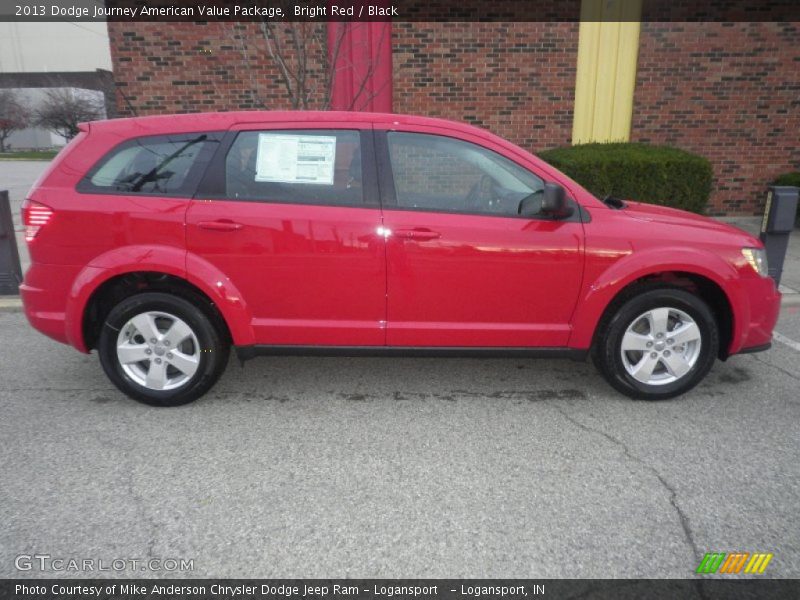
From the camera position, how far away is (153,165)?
3520 millimetres

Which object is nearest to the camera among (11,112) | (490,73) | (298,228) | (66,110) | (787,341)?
(298,228)

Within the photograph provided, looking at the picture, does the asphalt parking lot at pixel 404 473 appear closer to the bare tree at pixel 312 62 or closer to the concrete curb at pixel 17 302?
the concrete curb at pixel 17 302

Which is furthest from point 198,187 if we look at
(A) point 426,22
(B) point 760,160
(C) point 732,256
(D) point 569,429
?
(B) point 760,160

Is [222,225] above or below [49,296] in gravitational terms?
above

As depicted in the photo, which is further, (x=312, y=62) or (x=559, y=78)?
(x=559, y=78)

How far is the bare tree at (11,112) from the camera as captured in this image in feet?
162

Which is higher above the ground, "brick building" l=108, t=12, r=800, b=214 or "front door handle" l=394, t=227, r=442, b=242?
"brick building" l=108, t=12, r=800, b=214

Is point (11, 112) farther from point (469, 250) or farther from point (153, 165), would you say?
point (469, 250)

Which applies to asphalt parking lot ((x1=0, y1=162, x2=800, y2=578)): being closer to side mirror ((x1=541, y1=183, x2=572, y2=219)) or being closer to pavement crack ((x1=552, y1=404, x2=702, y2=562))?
pavement crack ((x1=552, y1=404, x2=702, y2=562))

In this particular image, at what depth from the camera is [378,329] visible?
357 centimetres

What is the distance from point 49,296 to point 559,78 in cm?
868

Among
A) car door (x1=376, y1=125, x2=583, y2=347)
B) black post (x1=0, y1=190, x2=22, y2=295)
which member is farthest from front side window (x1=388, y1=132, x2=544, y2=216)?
black post (x1=0, y1=190, x2=22, y2=295)

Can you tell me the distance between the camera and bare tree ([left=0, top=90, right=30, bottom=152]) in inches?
1949

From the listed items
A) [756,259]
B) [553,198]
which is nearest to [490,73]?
[756,259]
